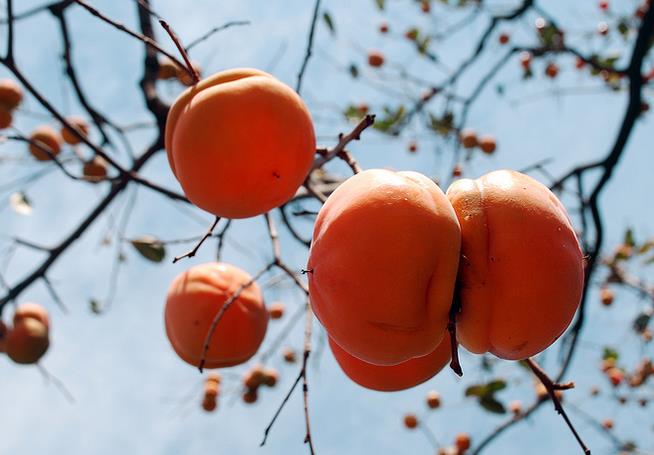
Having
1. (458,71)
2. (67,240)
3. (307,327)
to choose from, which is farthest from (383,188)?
(458,71)

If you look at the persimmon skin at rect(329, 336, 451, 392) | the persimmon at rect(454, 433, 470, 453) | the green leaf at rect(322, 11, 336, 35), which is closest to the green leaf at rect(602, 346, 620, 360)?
the persimmon at rect(454, 433, 470, 453)

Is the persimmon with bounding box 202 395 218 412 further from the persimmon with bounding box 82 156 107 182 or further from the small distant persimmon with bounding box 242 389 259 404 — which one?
the persimmon with bounding box 82 156 107 182

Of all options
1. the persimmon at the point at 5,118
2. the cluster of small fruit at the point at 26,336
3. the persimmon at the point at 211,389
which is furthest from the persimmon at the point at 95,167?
the persimmon at the point at 211,389

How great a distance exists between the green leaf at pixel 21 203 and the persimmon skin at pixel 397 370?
7.07 ft

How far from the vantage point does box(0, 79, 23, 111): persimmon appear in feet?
11.2

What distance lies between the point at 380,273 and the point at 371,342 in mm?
120

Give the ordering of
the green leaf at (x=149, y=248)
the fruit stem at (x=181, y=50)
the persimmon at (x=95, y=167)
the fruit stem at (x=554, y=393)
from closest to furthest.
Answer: the fruit stem at (x=554, y=393) → the fruit stem at (x=181, y=50) → the green leaf at (x=149, y=248) → the persimmon at (x=95, y=167)

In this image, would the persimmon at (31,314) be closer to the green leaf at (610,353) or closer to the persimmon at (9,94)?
the persimmon at (9,94)

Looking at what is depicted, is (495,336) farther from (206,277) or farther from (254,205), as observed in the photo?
(206,277)

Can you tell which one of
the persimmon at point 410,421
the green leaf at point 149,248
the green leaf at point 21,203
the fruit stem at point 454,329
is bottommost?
the persimmon at point 410,421

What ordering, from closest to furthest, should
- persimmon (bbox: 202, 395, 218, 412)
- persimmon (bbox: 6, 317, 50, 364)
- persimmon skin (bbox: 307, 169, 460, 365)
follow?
persimmon skin (bbox: 307, 169, 460, 365) < persimmon (bbox: 6, 317, 50, 364) < persimmon (bbox: 202, 395, 218, 412)

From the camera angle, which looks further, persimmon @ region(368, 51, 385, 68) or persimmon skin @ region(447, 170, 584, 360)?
persimmon @ region(368, 51, 385, 68)

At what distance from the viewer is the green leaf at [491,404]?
2.19 metres

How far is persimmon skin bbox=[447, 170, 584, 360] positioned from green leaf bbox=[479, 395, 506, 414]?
1.24 meters
